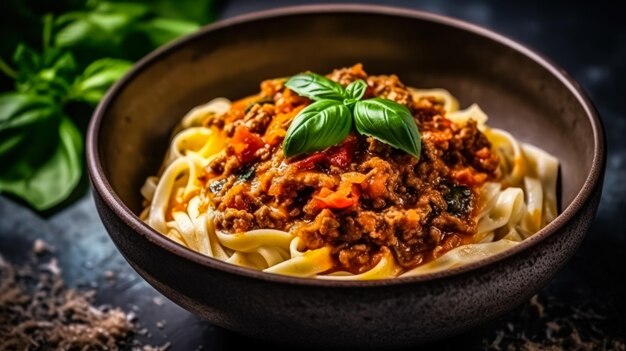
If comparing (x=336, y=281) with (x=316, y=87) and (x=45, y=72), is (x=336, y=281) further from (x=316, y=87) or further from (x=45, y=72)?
(x=45, y=72)

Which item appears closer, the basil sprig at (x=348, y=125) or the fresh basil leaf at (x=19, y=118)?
the basil sprig at (x=348, y=125)

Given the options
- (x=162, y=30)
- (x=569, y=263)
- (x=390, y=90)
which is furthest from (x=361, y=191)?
(x=162, y=30)

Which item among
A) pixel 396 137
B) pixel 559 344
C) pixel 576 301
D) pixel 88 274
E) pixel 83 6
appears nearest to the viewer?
pixel 396 137

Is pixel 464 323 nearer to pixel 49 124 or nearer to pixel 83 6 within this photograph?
pixel 49 124

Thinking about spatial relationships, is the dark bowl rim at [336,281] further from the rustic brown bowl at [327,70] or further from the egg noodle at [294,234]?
the egg noodle at [294,234]

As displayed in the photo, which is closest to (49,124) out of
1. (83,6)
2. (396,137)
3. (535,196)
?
(83,6)

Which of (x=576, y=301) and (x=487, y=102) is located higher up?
(x=487, y=102)

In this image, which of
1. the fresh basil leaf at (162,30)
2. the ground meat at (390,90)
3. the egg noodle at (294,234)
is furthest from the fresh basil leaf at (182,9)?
the ground meat at (390,90)
